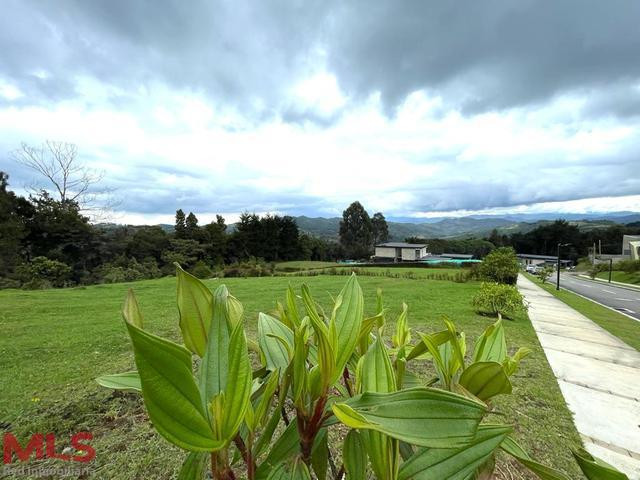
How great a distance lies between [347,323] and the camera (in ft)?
1.79

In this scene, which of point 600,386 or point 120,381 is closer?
point 120,381

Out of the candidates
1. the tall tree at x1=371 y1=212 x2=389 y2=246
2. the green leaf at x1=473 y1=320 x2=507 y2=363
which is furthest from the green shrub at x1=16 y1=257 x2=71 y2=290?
the tall tree at x1=371 y1=212 x2=389 y2=246

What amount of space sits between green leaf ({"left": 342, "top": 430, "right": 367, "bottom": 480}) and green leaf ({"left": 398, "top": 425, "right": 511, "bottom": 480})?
0.22ft

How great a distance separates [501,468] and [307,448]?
1.60 m

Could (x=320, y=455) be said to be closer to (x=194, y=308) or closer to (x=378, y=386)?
(x=378, y=386)

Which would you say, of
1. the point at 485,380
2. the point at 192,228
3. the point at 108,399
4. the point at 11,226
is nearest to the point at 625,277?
the point at 485,380

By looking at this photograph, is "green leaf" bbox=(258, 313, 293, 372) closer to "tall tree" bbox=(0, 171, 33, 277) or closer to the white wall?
"tall tree" bbox=(0, 171, 33, 277)

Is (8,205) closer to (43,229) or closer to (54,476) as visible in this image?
(43,229)

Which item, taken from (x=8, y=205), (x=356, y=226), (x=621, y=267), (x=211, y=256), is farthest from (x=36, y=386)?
(x=356, y=226)

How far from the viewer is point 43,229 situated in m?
19.4

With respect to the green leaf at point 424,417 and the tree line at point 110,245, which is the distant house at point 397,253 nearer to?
the tree line at point 110,245

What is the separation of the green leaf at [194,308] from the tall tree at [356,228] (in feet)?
153

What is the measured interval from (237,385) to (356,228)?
47.5m

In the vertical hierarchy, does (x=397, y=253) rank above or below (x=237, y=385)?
below
